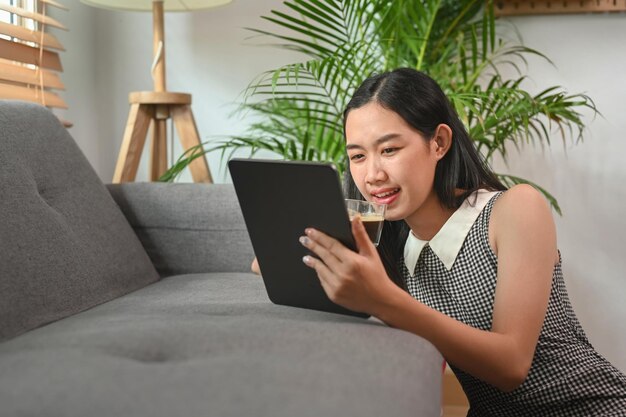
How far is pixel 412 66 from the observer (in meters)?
2.30

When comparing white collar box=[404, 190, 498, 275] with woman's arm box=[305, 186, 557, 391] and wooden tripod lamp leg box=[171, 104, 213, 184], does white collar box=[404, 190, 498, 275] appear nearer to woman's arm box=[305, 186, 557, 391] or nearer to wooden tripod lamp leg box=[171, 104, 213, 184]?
woman's arm box=[305, 186, 557, 391]

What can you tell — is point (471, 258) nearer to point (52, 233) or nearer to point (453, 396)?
point (52, 233)

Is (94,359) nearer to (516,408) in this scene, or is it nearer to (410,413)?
(410,413)

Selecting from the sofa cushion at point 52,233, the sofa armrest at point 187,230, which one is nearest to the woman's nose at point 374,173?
the sofa cushion at point 52,233

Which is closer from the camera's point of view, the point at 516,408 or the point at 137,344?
the point at 137,344

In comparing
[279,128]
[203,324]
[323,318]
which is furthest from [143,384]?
[279,128]

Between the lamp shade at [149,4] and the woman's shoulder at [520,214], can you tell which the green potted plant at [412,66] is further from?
the woman's shoulder at [520,214]

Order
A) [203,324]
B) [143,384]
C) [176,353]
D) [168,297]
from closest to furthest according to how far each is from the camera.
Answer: [143,384]
[176,353]
[203,324]
[168,297]

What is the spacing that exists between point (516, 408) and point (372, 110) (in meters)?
0.55

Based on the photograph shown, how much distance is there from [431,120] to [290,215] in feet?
1.47

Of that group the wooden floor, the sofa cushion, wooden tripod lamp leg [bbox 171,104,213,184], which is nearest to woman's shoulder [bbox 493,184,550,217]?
the sofa cushion

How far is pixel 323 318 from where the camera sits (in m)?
1.07

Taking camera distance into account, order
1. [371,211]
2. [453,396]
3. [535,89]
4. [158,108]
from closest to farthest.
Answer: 1. [371,211]
2. [453,396]
3. [158,108]
4. [535,89]

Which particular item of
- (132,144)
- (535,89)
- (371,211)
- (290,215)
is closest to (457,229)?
(371,211)
